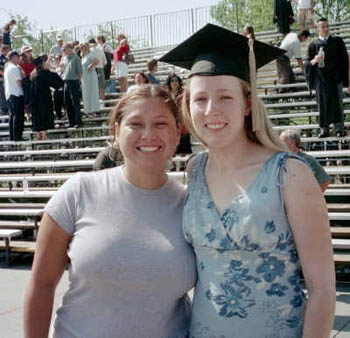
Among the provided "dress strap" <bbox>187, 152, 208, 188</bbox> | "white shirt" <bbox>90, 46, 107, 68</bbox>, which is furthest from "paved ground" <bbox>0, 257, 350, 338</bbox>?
"white shirt" <bbox>90, 46, 107, 68</bbox>

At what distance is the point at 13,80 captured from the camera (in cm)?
1330

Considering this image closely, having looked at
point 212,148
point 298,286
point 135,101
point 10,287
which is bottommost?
point 10,287

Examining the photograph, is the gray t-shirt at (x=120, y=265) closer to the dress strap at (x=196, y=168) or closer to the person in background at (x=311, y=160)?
the dress strap at (x=196, y=168)

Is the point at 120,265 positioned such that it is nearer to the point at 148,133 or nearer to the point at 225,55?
the point at 148,133

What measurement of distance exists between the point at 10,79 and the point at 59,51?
16.7 feet

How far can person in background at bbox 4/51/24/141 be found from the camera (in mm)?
13320

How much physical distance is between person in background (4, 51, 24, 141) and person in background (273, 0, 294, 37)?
578 cm

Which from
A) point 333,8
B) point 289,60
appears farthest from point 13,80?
point 333,8

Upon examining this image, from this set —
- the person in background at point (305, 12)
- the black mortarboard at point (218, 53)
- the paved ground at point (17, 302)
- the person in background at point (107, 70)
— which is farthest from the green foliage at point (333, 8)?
the black mortarboard at point (218, 53)

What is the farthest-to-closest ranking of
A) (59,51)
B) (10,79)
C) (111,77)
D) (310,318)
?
(59,51) → (111,77) → (10,79) → (310,318)

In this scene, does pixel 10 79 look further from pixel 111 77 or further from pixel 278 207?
pixel 278 207

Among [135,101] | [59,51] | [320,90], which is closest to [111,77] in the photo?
[59,51]

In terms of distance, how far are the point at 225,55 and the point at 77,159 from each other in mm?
10921

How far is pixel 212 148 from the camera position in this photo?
2.36 metres
